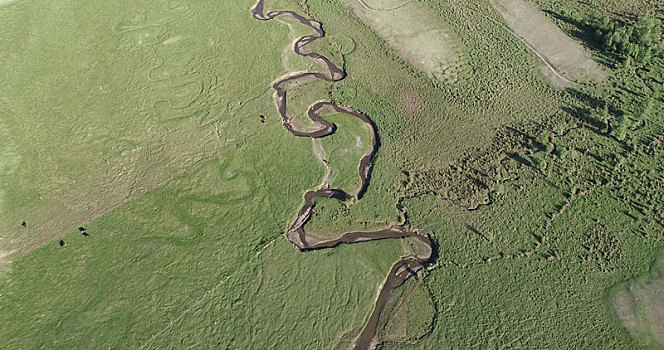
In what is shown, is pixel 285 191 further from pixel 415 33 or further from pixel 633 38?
pixel 633 38

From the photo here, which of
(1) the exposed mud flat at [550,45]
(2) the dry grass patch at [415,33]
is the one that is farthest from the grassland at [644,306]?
(2) the dry grass patch at [415,33]

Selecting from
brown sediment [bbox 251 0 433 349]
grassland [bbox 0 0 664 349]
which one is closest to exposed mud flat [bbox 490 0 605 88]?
grassland [bbox 0 0 664 349]

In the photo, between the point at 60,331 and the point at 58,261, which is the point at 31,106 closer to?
the point at 58,261

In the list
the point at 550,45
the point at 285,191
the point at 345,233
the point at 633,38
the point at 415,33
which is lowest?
the point at 345,233

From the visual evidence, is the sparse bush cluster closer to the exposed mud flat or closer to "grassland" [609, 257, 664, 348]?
the exposed mud flat

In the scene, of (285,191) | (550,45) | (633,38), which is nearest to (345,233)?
(285,191)

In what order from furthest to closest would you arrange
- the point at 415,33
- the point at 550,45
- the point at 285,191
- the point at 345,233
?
the point at 415,33
the point at 550,45
the point at 285,191
the point at 345,233

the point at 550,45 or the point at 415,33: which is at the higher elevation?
the point at 550,45
